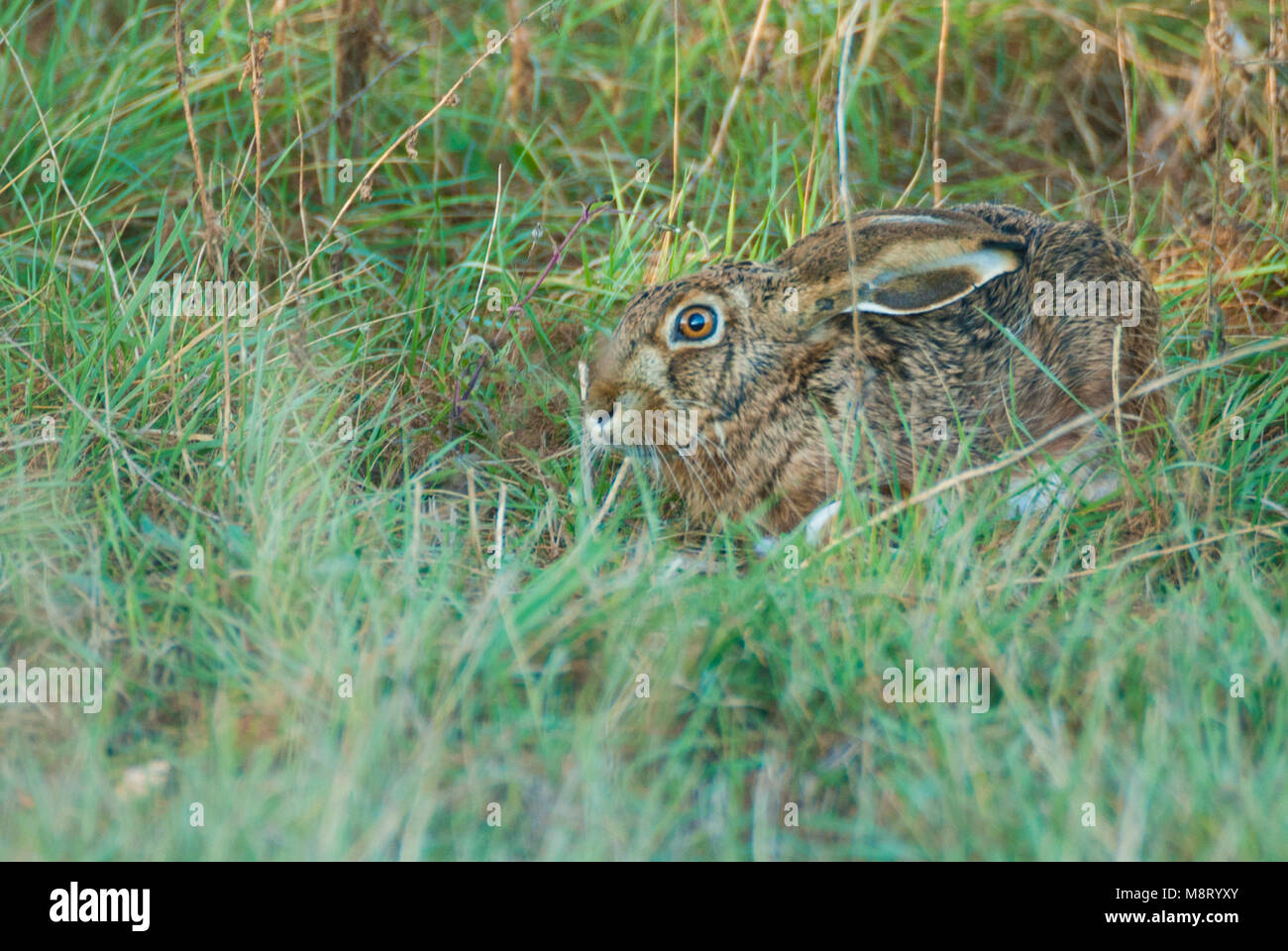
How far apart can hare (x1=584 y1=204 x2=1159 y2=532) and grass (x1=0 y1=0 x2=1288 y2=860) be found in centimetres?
24

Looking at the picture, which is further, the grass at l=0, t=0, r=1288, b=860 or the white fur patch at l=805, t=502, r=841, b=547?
the white fur patch at l=805, t=502, r=841, b=547

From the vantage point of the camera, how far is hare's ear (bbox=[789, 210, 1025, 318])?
13.8 feet

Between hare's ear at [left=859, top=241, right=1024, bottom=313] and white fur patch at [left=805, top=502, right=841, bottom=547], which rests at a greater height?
hare's ear at [left=859, top=241, right=1024, bottom=313]

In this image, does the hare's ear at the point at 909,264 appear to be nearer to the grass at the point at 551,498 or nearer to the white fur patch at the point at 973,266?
the white fur patch at the point at 973,266

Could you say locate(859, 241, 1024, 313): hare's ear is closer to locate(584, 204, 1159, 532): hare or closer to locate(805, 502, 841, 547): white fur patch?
locate(584, 204, 1159, 532): hare

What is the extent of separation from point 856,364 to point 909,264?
13.7 inches

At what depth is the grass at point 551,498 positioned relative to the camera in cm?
291

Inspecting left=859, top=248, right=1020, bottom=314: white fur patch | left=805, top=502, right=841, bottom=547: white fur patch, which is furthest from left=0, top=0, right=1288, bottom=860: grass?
left=859, top=248, right=1020, bottom=314: white fur patch

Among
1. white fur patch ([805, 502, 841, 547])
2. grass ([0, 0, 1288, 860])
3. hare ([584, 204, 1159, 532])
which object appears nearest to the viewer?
grass ([0, 0, 1288, 860])

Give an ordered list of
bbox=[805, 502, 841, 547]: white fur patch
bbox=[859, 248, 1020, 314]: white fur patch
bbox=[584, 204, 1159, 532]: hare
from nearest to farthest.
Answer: bbox=[805, 502, 841, 547]: white fur patch < bbox=[859, 248, 1020, 314]: white fur patch < bbox=[584, 204, 1159, 532]: hare

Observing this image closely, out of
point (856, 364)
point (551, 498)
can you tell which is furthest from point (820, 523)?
point (551, 498)

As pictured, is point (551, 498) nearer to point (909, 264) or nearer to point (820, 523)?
point (820, 523)

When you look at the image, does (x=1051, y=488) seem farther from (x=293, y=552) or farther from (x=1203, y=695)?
(x=293, y=552)

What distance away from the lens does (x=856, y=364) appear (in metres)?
4.27
